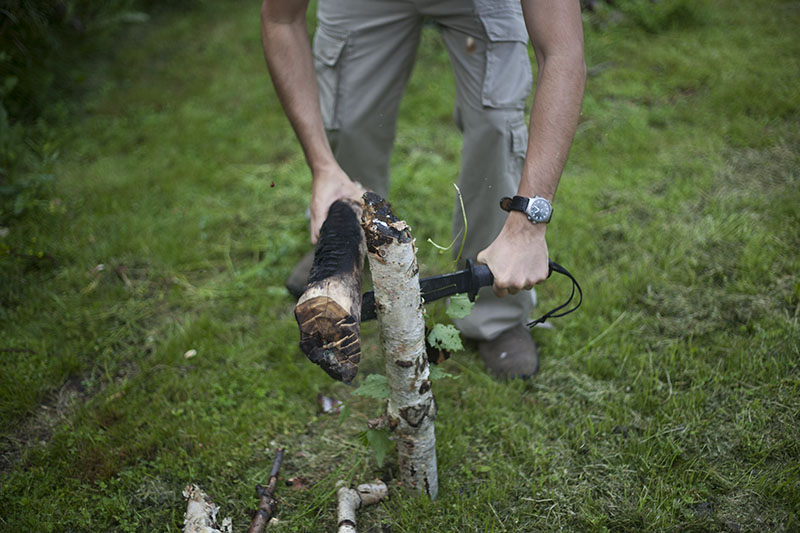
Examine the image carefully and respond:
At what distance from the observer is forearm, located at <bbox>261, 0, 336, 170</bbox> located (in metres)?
2.25

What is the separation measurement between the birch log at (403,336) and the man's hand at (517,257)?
1.02 ft

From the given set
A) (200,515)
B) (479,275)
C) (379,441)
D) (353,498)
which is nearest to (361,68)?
(479,275)

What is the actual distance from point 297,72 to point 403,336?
1.28 m

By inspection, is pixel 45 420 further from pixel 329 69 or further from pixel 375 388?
pixel 329 69

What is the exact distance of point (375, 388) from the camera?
1.88m

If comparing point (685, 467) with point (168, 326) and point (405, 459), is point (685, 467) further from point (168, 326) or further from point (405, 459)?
point (168, 326)

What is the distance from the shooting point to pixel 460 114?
2635 millimetres

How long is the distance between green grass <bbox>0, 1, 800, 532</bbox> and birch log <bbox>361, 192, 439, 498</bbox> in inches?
→ 9.2

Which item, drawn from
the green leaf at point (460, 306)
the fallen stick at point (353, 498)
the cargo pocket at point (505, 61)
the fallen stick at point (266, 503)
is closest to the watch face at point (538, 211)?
the green leaf at point (460, 306)

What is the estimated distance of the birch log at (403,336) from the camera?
156 cm

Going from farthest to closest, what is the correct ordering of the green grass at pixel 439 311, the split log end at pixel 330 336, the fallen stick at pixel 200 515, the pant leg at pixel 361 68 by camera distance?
the pant leg at pixel 361 68 < the green grass at pixel 439 311 < the fallen stick at pixel 200 515 < the split log end at pixel 330 336

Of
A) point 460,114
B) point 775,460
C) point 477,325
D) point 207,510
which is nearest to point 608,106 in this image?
point 460,114

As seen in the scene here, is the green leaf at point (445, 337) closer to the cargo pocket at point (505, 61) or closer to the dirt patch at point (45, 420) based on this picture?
the cargo pocket at point (505, 61)

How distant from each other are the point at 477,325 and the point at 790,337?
1389 millimetres
